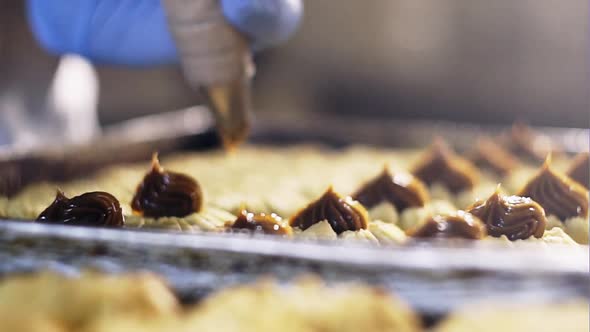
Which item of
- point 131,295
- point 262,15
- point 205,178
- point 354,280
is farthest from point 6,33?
point 354,280

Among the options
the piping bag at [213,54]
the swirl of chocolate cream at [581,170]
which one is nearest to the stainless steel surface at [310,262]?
the piping bag at [213,54]

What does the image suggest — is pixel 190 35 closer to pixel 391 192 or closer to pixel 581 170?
pixel 391 192

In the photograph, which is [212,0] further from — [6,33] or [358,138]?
[358,138]

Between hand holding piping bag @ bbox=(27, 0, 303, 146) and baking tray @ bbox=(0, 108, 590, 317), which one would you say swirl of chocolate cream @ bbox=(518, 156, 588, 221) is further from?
hand holding piping bag @ bbox=(27, 0, 303, 146)

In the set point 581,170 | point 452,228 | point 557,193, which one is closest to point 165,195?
point 452,228

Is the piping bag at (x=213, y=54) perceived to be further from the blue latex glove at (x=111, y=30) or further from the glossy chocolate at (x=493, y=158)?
the glossy chocolate at (x=493, y=158)
